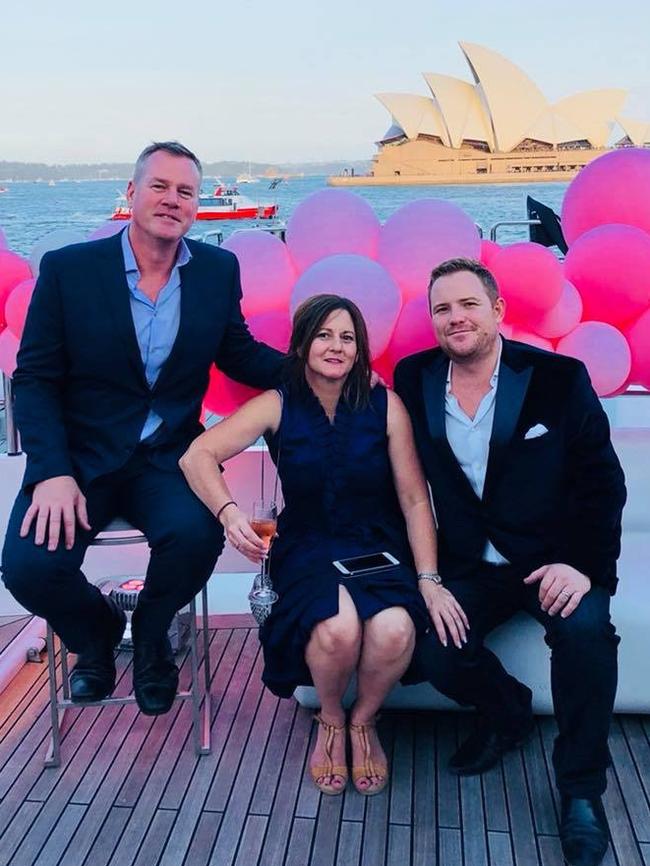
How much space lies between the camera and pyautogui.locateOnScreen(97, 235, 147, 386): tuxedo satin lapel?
6.18 feet

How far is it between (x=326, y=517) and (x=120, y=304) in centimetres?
73

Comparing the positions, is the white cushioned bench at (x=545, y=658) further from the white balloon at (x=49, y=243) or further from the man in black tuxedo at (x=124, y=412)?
the white balloon at (x=49, y=243)

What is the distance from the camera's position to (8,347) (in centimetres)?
245

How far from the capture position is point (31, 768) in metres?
1.91

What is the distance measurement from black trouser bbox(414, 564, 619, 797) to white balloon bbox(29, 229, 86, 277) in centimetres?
165

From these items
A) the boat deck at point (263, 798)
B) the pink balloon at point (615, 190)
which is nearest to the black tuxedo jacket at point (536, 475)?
the boat deck at point (263, 798)

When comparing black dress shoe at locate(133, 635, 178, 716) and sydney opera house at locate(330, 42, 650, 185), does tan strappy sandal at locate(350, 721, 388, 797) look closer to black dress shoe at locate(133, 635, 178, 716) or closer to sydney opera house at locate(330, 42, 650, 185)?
black dress shoe at locate(133, 635, 178, 716)

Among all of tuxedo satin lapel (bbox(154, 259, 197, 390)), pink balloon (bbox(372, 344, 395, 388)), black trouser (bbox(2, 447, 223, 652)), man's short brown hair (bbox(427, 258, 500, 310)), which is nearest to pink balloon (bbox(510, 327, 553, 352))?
pink balloon (bbox(372, 344, 395, 388))

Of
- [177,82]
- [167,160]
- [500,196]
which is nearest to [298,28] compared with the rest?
[177,82]

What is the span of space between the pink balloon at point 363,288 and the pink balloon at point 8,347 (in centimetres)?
94

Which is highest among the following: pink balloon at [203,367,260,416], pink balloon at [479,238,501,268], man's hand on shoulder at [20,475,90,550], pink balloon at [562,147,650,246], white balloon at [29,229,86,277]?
pink balloon at [562,147,650,246]

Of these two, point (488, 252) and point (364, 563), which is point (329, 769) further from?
point (488, 252)

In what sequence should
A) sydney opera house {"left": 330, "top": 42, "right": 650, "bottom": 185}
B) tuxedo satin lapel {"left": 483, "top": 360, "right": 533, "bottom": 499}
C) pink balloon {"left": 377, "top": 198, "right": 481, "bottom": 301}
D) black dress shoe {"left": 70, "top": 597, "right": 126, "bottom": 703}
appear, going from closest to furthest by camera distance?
1. tuxedo satin lapel {"left": 483, "top": 360, "right": 533, "bottom": 499}
2. black dress shoe {"left": 70, "top": 597, "right": 126, "bottom": 703}
3. pink balloon {"left": 377, "top": 198, "right": 481, "bottom": 301}
4. sydney opera house {"left": 330, "top": 42, "right": 650, "bottom": 185}

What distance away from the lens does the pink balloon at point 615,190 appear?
251 cm
